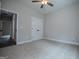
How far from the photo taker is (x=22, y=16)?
5.55 metres

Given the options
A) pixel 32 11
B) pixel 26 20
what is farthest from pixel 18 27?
pixel 32 11

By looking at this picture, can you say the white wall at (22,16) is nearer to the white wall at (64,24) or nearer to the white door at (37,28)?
the white door at (37,28)

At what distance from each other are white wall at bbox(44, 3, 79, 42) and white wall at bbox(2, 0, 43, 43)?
191cm

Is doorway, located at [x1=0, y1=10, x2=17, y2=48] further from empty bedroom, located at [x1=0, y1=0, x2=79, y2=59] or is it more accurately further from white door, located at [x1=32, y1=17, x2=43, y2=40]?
white door, located at [x1=32, y1=17, x2=43, y2=40]

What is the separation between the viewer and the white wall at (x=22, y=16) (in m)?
4.80

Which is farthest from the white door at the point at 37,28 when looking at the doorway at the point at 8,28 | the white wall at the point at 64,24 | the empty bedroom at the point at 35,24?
the doorway at the point at 8,28

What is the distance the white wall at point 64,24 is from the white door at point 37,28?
2.03ft

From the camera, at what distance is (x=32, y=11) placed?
21.1ft

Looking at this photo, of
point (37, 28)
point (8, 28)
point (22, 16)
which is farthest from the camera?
point (37, 28)

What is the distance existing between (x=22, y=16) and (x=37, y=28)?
211 centimetres

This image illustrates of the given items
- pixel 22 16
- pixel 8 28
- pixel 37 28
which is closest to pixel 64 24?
pixel 37 28

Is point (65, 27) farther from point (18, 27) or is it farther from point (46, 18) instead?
point (18, 27)

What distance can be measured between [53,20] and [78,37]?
2392mm

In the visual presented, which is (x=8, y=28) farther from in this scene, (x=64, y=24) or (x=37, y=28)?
(x=64, y=24)
